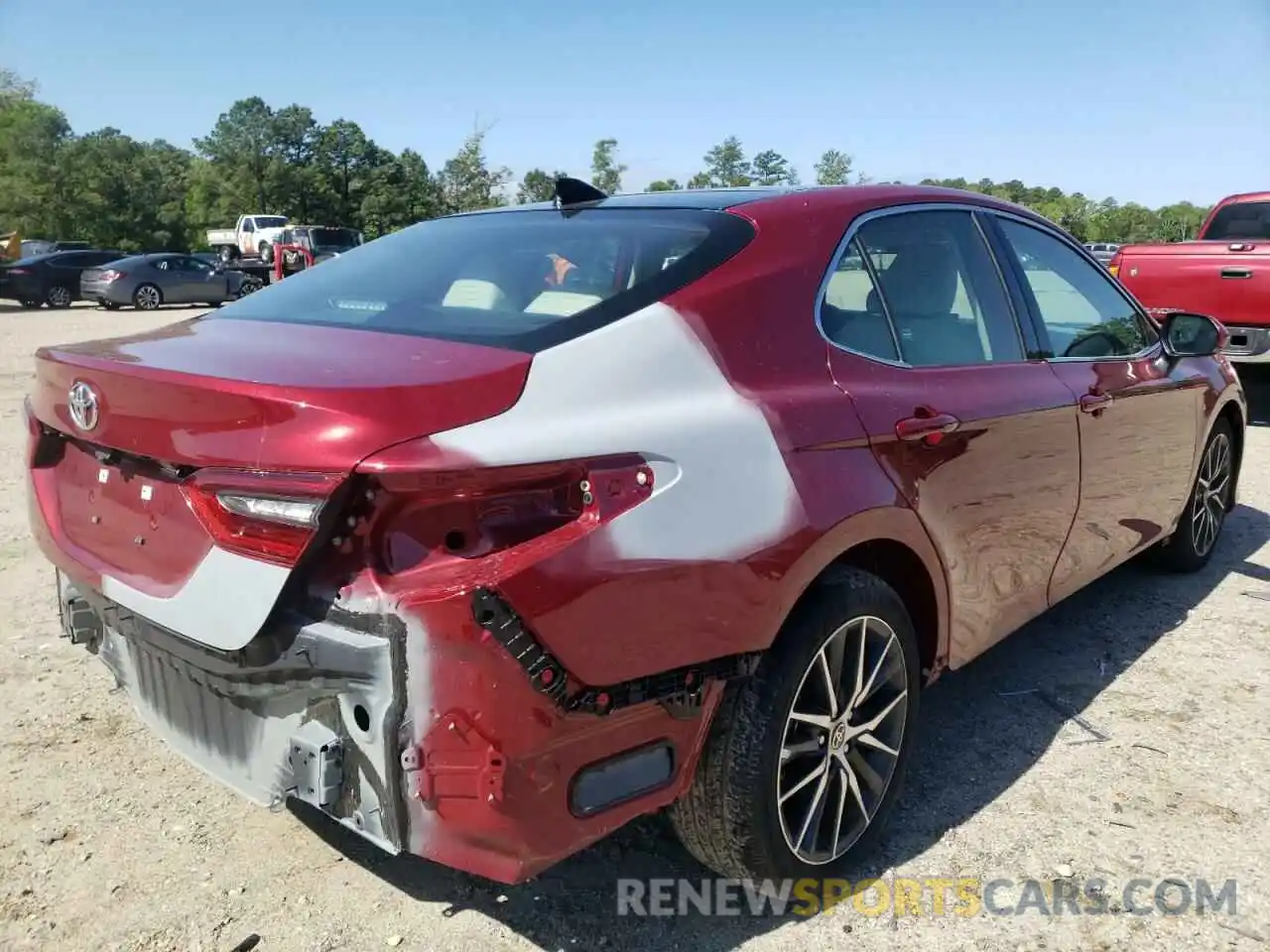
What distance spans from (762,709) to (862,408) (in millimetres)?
776

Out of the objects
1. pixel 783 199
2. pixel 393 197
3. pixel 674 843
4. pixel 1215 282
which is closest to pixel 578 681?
pixel 674 843

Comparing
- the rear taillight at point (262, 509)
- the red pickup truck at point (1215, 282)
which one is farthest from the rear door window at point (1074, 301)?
the red pickup truck at point (1215, 282)

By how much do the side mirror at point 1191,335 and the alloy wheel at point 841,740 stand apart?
247 cm

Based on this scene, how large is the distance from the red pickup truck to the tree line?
38475mm

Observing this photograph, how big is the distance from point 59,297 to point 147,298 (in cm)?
264

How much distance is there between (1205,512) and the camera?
4988 mm

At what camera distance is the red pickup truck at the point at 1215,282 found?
837 cm

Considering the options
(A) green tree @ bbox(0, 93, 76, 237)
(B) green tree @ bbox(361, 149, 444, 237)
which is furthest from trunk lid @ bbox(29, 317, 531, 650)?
(B) green tree @ bbox(361, 149, 444, 237)

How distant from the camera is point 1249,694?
3.72 m

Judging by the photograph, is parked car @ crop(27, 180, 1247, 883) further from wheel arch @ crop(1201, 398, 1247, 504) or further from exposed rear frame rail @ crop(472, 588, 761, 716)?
wheel arch @ crop(1201, 398, 1247, 504)

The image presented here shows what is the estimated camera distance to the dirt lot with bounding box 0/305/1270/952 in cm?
240

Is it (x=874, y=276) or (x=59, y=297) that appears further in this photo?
(x=59, y=297)

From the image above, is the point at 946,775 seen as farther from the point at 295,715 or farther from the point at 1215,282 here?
the point at 1215,282

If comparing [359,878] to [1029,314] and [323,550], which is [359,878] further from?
[1029,314]
